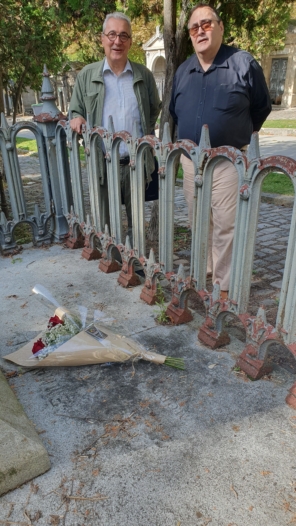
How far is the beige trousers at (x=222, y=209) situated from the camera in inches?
116

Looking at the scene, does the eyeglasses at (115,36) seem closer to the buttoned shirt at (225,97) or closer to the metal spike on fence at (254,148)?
the buttoned shirt at (225,97)

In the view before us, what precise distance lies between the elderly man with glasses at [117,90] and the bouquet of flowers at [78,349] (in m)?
1.67

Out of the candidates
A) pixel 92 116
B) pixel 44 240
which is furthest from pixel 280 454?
pixel 44 240

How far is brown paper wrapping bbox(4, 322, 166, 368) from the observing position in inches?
95.2

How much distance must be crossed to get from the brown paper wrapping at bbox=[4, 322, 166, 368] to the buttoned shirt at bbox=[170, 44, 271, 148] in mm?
1533

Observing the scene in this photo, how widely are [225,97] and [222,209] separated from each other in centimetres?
76

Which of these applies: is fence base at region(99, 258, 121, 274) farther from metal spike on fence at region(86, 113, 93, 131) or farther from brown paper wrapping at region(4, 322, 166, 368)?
brown paper wrapping at region(4, 322, 166, 368)

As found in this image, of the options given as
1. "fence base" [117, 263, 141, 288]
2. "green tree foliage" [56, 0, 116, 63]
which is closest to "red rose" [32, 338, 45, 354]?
"fence base" [117, 263, 141, 288]

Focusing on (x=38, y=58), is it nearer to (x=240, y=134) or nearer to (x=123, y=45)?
(x=123, y=45)

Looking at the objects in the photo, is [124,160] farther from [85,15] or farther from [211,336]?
[85,15]

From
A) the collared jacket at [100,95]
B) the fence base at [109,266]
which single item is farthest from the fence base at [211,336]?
the collared jacket at [100,95]

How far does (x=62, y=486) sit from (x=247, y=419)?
95 centimetres

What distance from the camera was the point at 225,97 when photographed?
285cm

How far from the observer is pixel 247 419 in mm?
2148
